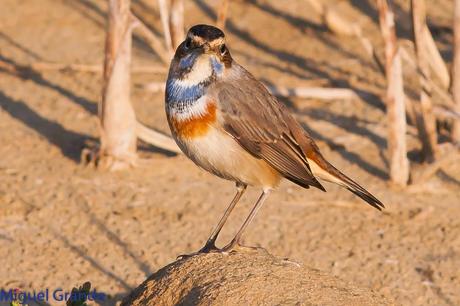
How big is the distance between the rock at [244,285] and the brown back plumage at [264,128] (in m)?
0.74

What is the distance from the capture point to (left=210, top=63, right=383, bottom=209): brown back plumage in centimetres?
668

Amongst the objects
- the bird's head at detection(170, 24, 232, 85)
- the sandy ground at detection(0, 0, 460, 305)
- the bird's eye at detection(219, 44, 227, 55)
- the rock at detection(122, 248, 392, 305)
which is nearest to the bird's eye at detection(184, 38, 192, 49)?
the bird's head at detection(170, 24, 232, 85)

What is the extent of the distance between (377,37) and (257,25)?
147 cm

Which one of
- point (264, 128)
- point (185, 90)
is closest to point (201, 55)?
point (185, 90)

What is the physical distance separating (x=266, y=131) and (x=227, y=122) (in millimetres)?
349

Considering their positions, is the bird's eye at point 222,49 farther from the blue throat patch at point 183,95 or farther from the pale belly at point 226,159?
the pale belly at point 226,159

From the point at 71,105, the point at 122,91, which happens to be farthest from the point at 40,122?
the point at 122,91

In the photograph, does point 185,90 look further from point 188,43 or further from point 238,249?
point 238,249

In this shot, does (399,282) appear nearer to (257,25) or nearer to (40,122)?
(40,122)

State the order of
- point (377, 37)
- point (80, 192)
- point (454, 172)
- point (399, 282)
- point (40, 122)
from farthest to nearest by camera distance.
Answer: point (377, 37), point (40, 122), point (454, 172), point (80, 192), point (399, 282)

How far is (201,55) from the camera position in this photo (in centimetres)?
660

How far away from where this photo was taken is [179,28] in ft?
32.4

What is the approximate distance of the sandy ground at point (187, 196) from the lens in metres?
8.33

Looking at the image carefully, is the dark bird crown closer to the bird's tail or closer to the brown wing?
the brown wing
